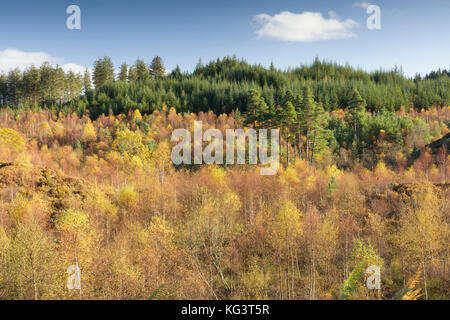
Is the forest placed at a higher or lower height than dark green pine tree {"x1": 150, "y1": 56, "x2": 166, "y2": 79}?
lower

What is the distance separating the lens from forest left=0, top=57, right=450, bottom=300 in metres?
25.5

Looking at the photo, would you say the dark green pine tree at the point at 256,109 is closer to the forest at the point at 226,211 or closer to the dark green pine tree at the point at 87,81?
the forest at the point at 226,211

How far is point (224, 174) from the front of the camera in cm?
5138

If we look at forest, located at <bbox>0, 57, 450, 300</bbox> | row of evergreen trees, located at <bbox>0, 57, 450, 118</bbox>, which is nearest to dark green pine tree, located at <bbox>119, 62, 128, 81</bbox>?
row of evergreen trees, located at <bbox>0, 57, 450, 118</bbox>

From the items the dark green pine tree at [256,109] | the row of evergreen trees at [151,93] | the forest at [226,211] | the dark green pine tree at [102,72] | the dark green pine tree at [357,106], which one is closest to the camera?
the forest at [226,211]

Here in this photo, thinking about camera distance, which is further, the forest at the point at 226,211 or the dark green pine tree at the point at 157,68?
the dark green pine tree at the point at 157,68

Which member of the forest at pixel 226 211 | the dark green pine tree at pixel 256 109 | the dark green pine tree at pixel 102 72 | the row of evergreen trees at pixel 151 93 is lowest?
the forest at pixel 226 211

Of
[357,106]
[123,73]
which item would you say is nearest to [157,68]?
[123,73]

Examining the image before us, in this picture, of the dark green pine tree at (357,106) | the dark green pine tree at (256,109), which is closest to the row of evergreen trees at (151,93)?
the dark green pine tree at (357,106)

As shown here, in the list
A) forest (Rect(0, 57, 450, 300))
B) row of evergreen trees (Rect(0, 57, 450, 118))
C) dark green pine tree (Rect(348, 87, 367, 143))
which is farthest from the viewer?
row of evergreen trees (Rect(0, 57, 450, 118))

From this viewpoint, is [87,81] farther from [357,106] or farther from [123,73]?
[357,106]

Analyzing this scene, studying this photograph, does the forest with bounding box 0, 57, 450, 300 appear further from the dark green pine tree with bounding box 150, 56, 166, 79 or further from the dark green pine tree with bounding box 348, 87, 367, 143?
the dark green pine tree with bounding box 150, 56, 166, 79

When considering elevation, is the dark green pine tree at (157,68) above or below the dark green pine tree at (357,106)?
above

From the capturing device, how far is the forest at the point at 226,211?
2549 cm
